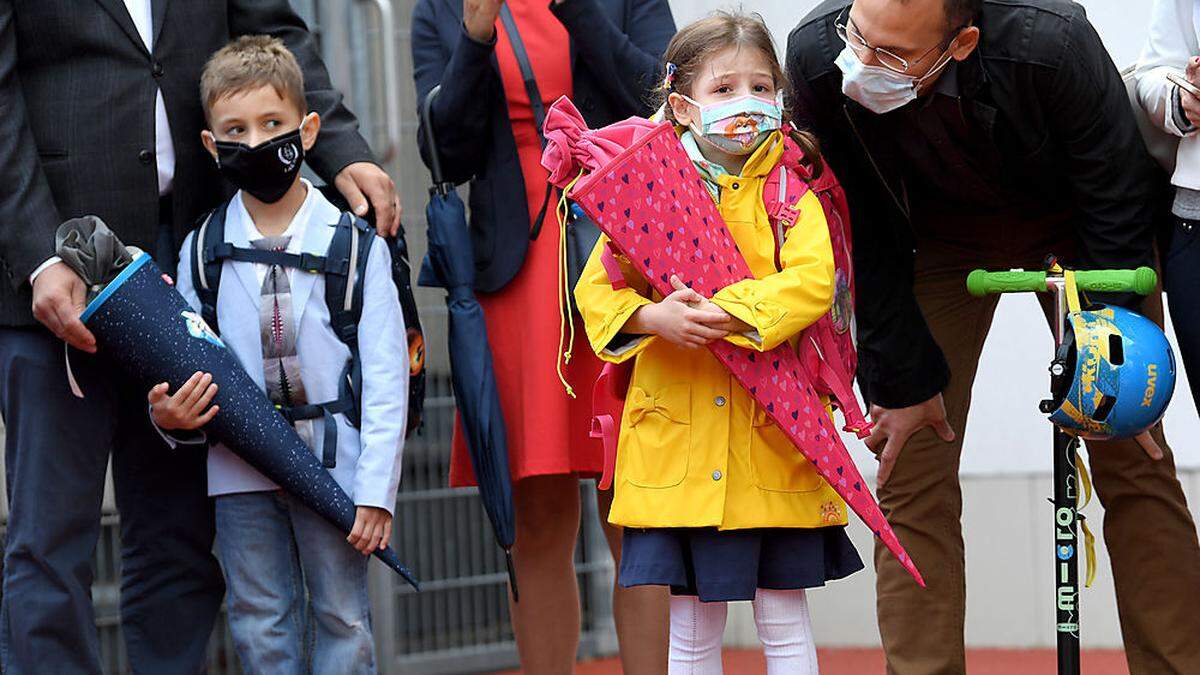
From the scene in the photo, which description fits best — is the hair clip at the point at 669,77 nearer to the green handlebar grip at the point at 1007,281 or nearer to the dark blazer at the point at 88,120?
the green handlebar grip at the point at 1007,281

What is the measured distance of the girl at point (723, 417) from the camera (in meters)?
3.48

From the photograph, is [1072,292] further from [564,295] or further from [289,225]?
[289,225]

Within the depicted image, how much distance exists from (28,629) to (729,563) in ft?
4.78

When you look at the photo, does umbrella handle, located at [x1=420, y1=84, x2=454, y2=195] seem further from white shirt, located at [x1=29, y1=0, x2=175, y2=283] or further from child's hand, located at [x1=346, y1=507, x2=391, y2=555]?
child's hand, located at [x1=346, y1=507, x2=391, y2=555]

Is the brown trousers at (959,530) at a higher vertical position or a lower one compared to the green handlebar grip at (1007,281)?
lower

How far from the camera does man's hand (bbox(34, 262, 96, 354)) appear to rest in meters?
3.67

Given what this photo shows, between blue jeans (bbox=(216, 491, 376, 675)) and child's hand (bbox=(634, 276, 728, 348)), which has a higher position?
child's hand (bbox=(634, 276, 728, 348))

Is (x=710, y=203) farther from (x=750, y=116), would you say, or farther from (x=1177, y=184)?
(x=1177, y=184)

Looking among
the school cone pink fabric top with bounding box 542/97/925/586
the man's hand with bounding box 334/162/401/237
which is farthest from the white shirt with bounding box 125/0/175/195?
the school cone pink fabric top with bounding box 542/97/925/586

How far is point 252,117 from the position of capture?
3.89m

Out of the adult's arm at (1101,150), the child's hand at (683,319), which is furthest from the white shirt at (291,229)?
the adult's arm at (1101,150)

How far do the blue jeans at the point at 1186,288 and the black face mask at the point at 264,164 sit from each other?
188 centimetres

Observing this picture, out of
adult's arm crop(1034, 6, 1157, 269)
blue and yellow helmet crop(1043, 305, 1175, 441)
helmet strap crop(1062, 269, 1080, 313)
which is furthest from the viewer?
adult's arm crop(1034, 6, 1157, 269)

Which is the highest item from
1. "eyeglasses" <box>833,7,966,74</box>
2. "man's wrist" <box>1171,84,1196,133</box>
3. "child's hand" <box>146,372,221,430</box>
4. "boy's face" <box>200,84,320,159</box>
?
"eyeglasses" <box>833,7,966,74</box>
